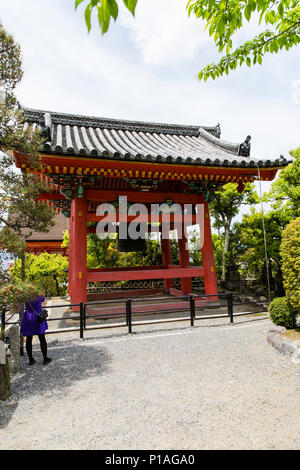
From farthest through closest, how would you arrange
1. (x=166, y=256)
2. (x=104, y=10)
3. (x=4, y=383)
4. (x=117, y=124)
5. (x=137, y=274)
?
(x=166, y=256), (x=117, y=124), (x=137, y=274), (x=4, y=383), (x=104, y=10)

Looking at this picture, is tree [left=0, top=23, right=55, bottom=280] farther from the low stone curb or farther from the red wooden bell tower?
the low stone curb

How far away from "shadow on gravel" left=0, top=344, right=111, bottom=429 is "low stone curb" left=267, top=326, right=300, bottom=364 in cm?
323

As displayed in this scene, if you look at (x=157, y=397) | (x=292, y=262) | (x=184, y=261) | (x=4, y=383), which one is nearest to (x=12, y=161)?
(x=4, y=383)

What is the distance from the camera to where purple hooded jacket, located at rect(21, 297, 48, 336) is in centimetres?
464

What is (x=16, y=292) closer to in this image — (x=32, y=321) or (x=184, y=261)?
(x=32, y=321)

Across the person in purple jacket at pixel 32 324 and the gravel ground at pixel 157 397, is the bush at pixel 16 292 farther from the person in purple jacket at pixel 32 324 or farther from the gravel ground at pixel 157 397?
the gravel ground at pixel 157 397

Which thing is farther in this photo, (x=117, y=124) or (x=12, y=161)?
(x=117, y=124)

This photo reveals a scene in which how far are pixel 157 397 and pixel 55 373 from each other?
1.92 metres

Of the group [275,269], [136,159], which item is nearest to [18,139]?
[136,159]

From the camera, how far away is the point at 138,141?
34.8 ft

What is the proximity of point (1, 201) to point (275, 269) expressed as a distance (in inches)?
471

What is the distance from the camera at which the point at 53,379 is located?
423 cm

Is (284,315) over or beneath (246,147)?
beneath

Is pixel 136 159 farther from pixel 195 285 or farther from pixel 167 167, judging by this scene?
pixel 195 285
